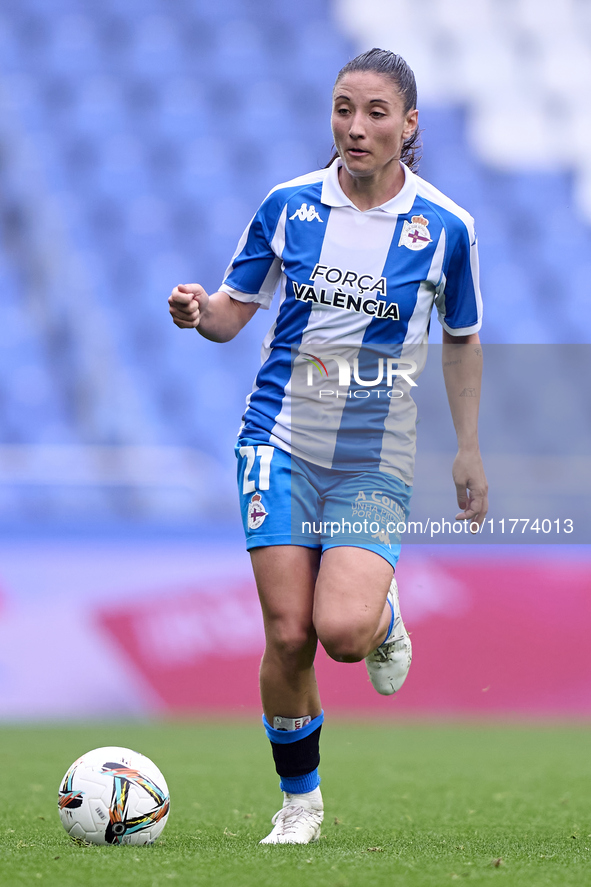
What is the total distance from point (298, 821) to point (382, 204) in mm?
1681

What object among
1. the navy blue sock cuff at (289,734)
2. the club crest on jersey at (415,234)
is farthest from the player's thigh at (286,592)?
the club crest on jersey at (415,234)

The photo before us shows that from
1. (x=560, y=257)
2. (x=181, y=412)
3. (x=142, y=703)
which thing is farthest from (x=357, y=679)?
(x=560, y=257)

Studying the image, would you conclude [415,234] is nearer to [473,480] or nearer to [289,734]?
[473,480]

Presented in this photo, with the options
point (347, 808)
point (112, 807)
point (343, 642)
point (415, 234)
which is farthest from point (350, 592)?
point (347, 808)

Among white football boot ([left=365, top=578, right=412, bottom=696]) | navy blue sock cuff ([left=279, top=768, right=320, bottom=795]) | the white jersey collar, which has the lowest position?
navy blue sock cuff ([left=279, top=768, right=320, bottom=795])

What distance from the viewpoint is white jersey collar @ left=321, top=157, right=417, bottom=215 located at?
3.04 meters

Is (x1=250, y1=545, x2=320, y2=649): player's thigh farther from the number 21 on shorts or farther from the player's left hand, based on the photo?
→ the player's left hand

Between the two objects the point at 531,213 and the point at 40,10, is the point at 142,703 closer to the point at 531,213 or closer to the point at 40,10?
the point at 531,213

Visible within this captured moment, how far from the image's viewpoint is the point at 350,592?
2.78m

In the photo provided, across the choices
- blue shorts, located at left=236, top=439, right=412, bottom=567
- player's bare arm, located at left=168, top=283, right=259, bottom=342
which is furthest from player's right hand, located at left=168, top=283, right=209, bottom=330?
blue shorts, located at left=236, top=439, right=412, bottom=567

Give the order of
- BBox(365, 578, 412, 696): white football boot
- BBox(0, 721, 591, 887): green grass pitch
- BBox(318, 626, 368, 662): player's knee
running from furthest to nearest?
BBox(365, 578, 412, 696): white football boot
BBox(318, 626, 368, 662): player's knee
BBox(0, 721, 591, 887): green grass pitch

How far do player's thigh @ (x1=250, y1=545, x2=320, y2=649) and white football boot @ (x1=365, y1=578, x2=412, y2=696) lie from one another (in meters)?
0.29

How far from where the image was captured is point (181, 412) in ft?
33.2

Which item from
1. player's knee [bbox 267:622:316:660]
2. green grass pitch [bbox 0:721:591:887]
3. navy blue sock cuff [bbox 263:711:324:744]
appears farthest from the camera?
navy blue sock cuff [bbox 263:711:324:744]
